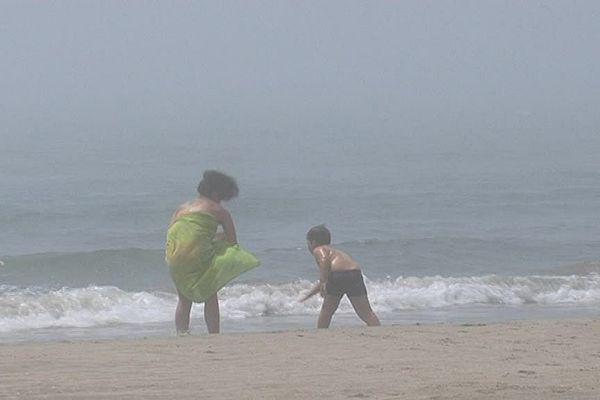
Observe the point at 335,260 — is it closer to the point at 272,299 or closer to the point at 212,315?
the point at 212,315

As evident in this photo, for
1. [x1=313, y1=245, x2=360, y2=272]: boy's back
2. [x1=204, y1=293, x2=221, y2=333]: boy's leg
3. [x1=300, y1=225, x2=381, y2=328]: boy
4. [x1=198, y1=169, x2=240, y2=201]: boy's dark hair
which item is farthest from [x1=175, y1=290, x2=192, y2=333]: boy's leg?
[x1=313, y1=245, x2=360, y2=272]: boy's back

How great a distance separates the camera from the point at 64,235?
24891 mm

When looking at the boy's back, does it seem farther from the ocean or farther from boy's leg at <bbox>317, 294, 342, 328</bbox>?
the ocean

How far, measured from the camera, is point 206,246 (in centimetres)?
991

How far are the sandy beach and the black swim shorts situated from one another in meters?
1.30

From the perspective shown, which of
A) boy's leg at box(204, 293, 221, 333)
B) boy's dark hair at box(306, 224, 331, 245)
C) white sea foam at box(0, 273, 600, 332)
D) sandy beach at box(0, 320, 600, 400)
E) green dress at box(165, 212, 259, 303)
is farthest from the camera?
white sea foam at box(0, 273, 600, 332)

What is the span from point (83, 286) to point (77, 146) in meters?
41.2

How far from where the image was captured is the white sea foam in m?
15.8

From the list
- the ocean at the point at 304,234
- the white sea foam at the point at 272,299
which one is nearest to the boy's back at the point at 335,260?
the ocean at the point at 304,234

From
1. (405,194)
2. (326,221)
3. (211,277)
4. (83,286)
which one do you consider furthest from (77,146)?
(211,277)

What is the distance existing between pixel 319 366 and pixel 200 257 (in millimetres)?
1999

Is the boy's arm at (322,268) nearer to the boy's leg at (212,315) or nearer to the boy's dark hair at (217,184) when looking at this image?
the boy's leg at (212,315)

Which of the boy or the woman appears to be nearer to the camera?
the woman

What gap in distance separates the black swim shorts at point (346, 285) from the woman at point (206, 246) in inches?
58.6
